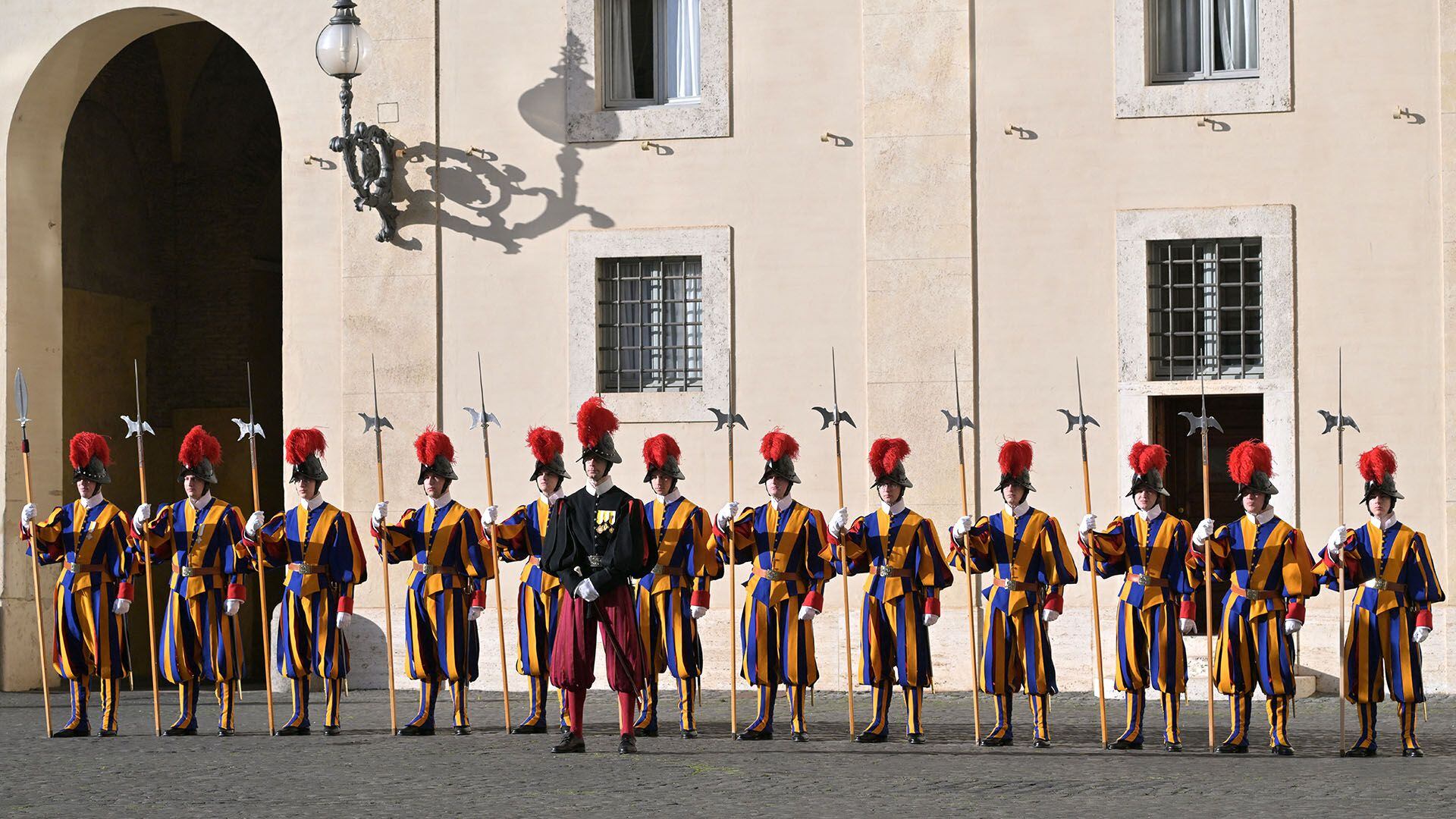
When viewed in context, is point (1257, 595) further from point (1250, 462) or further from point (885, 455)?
point (885, 455)

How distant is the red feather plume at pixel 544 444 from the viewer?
39.8ft

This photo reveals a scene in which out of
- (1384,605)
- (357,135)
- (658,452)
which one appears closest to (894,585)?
(658,452)

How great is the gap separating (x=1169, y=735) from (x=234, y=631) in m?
5.51

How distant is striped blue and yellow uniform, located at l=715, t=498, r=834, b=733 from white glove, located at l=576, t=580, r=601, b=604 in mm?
1220

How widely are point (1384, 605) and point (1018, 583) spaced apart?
1962mm

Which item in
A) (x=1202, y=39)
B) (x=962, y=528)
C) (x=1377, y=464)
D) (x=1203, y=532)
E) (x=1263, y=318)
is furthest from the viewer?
(x=1202, y=39)

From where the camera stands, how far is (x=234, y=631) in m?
12.8

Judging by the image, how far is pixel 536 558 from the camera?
1267 centimetres

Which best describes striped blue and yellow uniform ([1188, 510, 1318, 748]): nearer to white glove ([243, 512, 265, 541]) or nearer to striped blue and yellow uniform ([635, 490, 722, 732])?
striped blue and yellow uniform ([635, 490, 722, 732])

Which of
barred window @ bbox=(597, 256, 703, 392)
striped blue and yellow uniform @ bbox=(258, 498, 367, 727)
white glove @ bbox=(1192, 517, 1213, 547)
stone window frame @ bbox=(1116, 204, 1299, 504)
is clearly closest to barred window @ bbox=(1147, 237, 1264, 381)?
stone window frame @ bbox=(1116, 204, 1299, 504)

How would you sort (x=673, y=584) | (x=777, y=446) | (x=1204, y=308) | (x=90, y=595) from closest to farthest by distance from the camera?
(x=777, y=446)
(x=673, y=584)
(x=90, y=595)
(x=1204, y=308)

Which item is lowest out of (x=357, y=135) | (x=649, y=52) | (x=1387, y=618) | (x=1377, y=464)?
(x=1387, y=618)

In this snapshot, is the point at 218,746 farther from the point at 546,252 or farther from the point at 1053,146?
the point at 1053,146

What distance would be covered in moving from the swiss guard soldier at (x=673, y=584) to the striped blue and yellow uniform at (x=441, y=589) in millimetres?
1035
